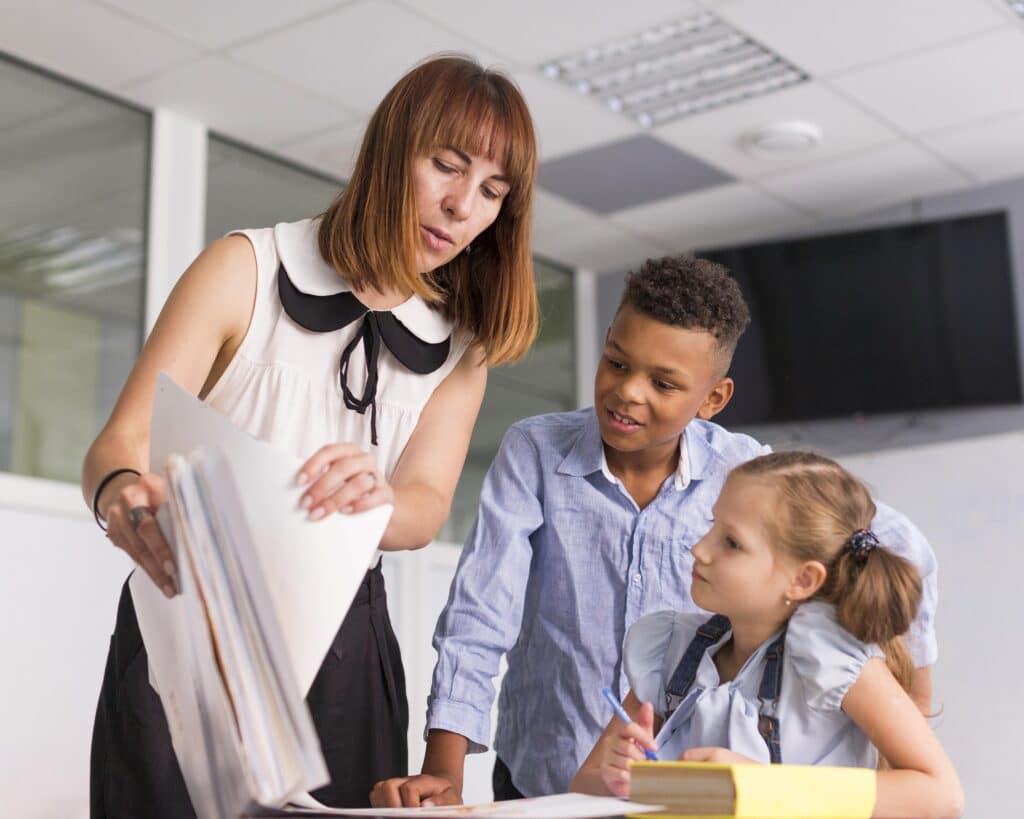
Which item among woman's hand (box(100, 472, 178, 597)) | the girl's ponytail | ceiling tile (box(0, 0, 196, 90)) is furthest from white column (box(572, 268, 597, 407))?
woman's hand (box(100, 472, 178, 597))

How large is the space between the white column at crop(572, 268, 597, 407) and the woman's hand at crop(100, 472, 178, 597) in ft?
16.0

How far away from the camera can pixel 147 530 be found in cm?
Result: 90

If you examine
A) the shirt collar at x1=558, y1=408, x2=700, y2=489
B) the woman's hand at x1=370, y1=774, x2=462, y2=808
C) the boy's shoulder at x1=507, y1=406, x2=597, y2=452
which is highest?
the boy's shoulder at x1=507, y1=406, x2=597, y2=452

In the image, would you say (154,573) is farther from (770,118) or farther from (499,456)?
(770,118)

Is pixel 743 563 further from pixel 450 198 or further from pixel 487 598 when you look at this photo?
pixel 450 198

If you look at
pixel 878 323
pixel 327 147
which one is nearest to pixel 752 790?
pixel 327 147

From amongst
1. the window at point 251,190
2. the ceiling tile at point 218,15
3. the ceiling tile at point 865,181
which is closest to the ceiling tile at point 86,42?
the ceiling tile at point 218,15

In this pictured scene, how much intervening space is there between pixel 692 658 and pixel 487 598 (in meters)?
0.24

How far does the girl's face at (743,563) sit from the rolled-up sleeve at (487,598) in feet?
0.80

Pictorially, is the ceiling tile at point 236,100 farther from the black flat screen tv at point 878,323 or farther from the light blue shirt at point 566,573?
the light blue shirt at point 566,573

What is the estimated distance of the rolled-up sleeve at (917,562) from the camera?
51.8 inches

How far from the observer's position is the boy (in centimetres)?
143

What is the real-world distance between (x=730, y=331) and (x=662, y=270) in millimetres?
107

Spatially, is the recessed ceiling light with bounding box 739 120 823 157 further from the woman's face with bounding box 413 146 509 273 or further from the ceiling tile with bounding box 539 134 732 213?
the woman's face with bounding box 413 146 509 273
